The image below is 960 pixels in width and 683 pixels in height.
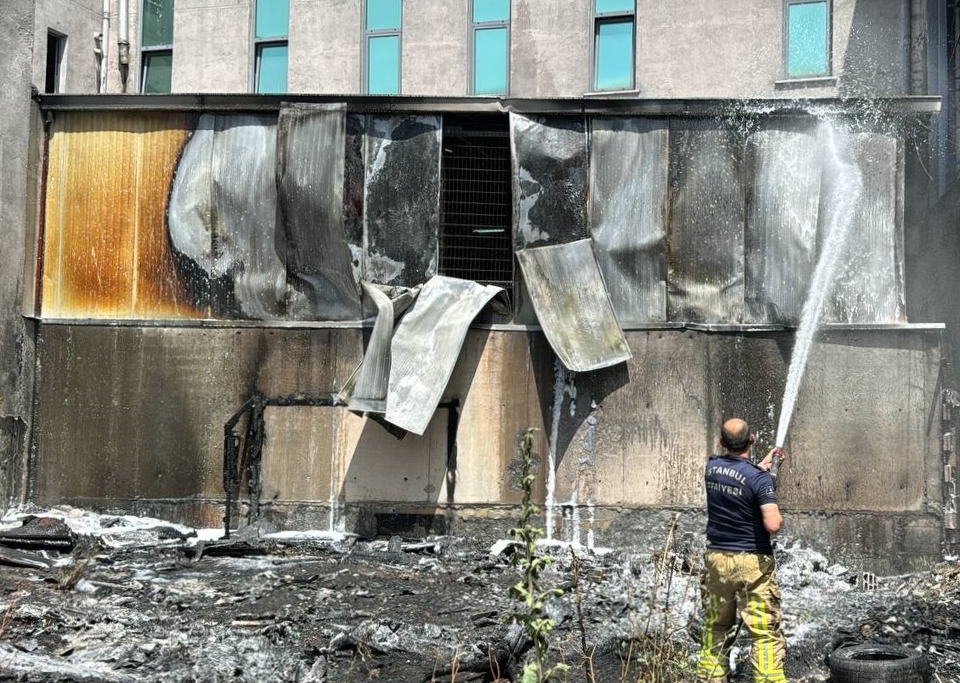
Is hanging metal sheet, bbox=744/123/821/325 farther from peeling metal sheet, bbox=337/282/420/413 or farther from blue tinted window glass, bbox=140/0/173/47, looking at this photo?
blue tinted window glass, bbox=140/0/173/47

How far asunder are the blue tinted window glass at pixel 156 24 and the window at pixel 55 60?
1.29m

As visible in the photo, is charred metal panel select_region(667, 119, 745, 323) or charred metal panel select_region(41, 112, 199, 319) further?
charred metal panel select_region(41, 112, 199, 319)

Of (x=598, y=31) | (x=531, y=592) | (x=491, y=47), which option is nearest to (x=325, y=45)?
(x=491, y=47)

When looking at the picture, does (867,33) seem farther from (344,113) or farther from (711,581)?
(711,581)

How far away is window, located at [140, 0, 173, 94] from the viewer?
690 inches

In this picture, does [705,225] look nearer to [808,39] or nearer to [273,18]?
[808,39]

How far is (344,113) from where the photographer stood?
11.4 meters

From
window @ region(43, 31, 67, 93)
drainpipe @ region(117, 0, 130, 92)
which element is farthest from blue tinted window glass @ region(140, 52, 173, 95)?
window @ region(43, 31, 67, 93)

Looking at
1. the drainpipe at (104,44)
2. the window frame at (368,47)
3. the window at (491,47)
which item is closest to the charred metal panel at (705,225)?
the window at (491,47)

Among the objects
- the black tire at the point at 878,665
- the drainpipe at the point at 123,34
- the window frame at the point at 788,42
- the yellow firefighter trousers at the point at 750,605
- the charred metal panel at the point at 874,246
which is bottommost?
the black tire at the point at 878,665

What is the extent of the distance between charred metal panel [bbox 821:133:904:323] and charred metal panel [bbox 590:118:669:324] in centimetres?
184

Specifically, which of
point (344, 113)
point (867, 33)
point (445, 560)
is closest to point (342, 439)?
point (445, 560)

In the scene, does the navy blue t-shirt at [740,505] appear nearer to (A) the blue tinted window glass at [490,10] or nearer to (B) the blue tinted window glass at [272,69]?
(A) the blue tinted window glass at [490,10]

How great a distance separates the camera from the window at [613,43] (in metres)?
15.8
